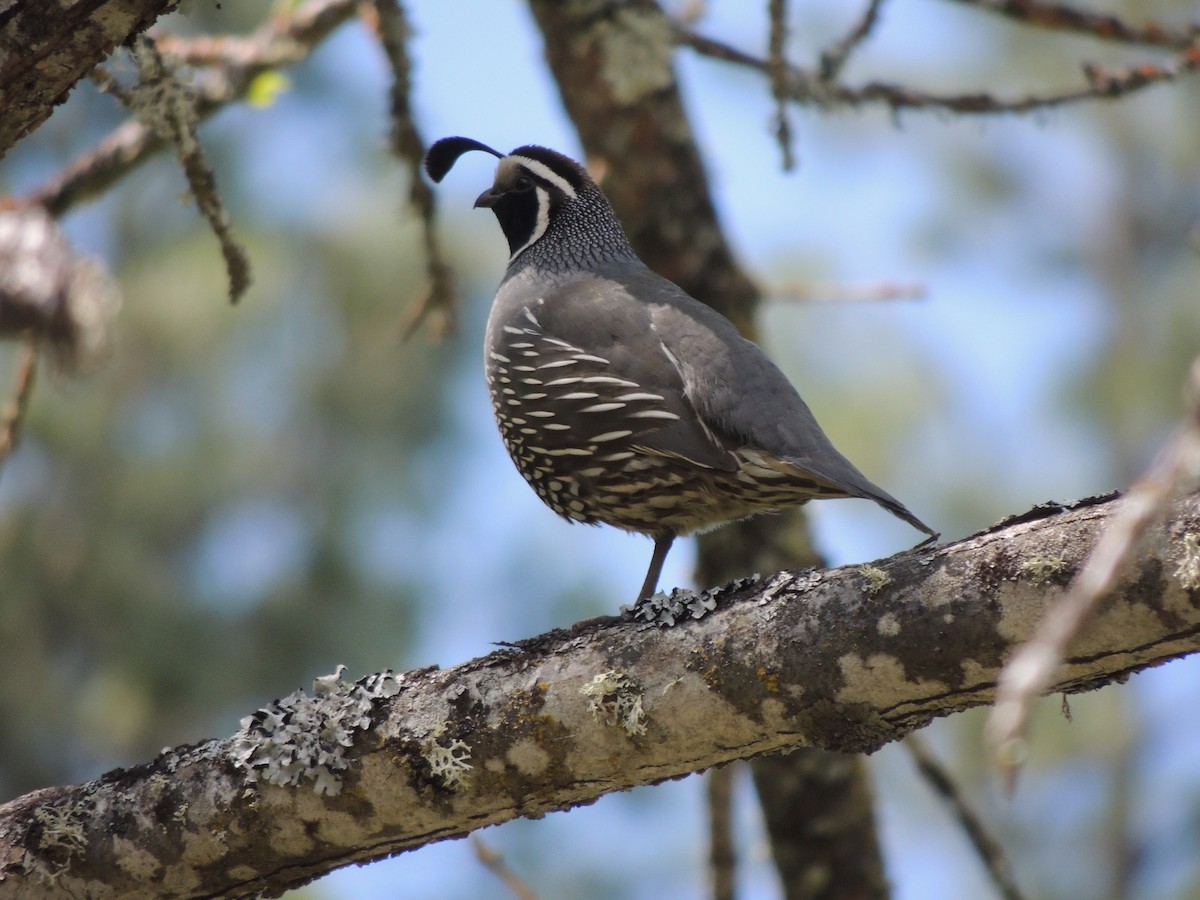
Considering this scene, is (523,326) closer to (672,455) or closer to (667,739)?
(672,455)

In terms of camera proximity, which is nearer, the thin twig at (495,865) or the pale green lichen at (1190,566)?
the pale green lichen at (1190,566)

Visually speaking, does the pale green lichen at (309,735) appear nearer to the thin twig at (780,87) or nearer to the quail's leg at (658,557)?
the quail's leg at (658,557)

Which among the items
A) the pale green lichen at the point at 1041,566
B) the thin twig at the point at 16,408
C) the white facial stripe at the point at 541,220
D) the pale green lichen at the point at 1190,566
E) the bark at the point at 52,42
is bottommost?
the pale green lichen at the point at 1190,566

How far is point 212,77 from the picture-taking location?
4828mm

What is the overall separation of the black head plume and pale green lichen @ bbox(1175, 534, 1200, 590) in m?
3.29

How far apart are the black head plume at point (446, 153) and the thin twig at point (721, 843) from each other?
7.61 ft

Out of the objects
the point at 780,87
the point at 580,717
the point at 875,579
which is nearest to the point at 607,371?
the point at 780,87

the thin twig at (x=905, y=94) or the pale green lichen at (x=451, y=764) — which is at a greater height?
the thin twig at (x=905, y=94)

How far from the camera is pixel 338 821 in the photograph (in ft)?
8.89

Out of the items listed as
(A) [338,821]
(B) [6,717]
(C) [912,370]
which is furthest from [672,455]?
(C) [912,370]

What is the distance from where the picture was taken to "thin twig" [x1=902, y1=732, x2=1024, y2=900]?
400 cm

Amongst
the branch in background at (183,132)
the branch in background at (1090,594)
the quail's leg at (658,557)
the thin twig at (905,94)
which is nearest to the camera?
the branch in background at (1090,594)

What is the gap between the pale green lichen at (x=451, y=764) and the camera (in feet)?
8.63

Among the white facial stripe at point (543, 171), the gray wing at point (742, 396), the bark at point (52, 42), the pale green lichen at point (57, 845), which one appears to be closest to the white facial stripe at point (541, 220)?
the white facial stripe at point (543, 171)
